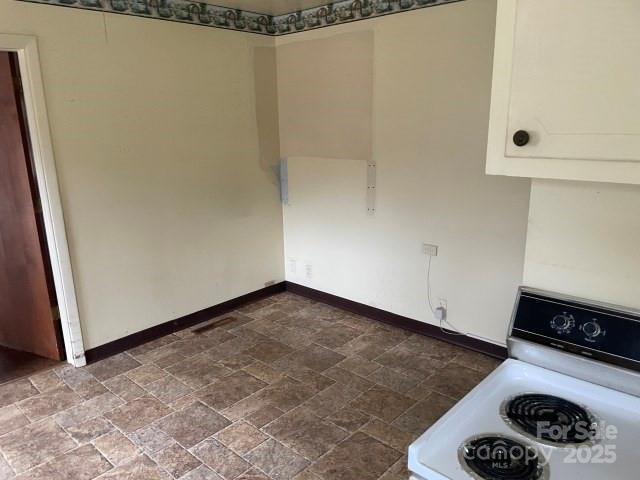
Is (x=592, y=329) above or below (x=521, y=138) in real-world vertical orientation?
below

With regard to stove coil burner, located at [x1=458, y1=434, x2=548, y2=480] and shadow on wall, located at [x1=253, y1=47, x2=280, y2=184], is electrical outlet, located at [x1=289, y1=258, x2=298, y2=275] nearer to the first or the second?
shadow on wall, located at [x1=253, y1=47, x2=280, y2=184]

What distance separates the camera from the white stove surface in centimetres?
103

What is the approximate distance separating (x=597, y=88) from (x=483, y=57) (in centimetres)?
196

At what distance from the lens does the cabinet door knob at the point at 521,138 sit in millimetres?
1129

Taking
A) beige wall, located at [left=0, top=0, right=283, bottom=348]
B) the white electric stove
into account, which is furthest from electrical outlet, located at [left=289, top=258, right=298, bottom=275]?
the white electric stove

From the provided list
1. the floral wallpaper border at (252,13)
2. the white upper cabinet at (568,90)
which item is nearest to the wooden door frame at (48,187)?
the floral wallpaper border at (252,13)

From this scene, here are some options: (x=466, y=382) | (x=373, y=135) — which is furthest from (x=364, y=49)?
(x=466, y=382)

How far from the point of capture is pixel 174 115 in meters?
3.37

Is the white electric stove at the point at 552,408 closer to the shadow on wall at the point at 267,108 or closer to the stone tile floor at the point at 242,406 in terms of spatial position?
the stone tile floor at the point at 242,406

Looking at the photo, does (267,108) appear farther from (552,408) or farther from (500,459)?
(500,459)

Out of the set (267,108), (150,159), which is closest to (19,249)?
(150,159)

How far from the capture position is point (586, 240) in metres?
1.29

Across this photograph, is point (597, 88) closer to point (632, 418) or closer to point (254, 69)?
point (632, 418)

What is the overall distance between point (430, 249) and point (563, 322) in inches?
78.3
